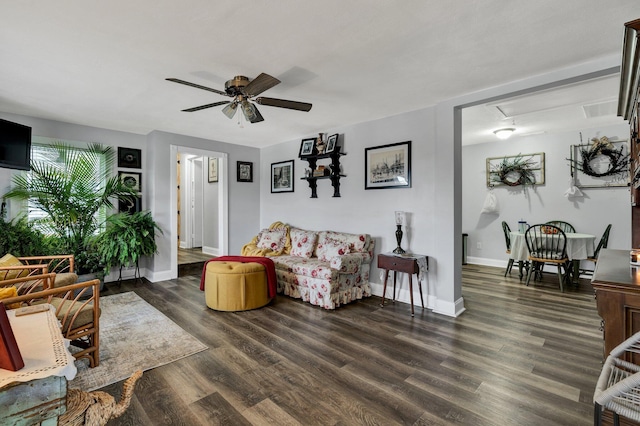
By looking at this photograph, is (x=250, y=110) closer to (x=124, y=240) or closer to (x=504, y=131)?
(x=124, y=240)

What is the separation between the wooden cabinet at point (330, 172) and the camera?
4.64 meters

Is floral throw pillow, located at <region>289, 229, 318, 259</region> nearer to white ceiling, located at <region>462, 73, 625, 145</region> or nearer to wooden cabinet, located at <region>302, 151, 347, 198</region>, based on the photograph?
wooden cabinet, located at <region>302, 151, 347, 198</region>

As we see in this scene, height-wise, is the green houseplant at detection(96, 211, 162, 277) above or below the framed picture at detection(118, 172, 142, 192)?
below

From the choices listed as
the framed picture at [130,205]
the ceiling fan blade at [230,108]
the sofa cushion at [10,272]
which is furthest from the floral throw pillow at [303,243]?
the sofa cushion at [10,272]

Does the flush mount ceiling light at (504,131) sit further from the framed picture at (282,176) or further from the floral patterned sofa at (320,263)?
the framed picture at (282,176)

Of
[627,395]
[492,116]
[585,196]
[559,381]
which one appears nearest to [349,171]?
[492,116]

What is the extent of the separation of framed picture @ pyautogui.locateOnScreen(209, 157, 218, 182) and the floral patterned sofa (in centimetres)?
314

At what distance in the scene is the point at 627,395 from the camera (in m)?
1.16

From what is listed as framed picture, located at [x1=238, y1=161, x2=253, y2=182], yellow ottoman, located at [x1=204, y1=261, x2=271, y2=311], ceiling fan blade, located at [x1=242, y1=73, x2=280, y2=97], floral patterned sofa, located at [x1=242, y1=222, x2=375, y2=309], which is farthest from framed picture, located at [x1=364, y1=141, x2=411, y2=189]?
framed picture, located at [x1=238, y1=161, x2=253, y2=182]

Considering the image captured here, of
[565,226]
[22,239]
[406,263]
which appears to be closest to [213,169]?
[22,239]

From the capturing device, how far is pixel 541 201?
5.52 meters

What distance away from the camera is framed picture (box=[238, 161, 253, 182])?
5.94 metres

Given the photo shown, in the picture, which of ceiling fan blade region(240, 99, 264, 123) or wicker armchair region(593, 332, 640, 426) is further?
ceiling fan blade region(240, 99, 264, 123)

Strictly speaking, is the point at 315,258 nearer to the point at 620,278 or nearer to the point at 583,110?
the point at 620,278
